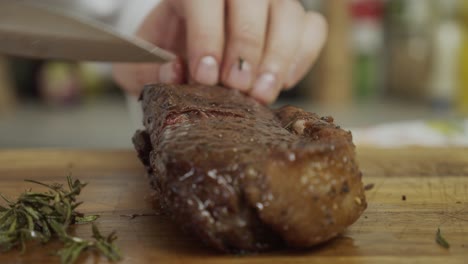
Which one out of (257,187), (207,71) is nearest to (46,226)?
(257,187)

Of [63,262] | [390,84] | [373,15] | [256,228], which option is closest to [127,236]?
[63,262]

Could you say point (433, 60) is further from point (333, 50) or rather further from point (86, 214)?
point (86, 214)

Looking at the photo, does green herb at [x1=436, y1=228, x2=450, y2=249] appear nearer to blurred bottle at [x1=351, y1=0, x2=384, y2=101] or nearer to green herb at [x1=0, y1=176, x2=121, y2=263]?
green herb at [x1=0, y1=176, x2=121, y2=263]

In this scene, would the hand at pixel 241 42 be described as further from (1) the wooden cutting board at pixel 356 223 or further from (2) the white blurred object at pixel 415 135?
(2) the white blurred object at pixel 415 135

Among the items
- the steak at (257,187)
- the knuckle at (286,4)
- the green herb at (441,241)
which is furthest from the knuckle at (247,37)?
the green herb at (441,241)

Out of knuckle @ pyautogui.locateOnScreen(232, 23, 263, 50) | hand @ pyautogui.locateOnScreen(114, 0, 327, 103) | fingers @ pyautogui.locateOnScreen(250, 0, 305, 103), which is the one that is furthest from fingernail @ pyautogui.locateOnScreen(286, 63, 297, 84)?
knuckle @ pyautogui.locateOnScreen(232, 23, 263, 50)

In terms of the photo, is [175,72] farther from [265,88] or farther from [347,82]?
[347,82]
